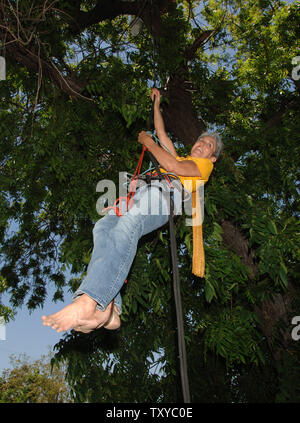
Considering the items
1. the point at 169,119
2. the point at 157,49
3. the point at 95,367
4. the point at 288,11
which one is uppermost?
the point at 288,11

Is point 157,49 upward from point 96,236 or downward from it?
upward

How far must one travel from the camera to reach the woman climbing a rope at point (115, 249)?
6.26ft

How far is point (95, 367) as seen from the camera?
4852 mm

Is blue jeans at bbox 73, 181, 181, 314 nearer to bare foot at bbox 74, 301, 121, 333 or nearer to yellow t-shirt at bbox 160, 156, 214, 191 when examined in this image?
bare foot at bbox 74, 301, 121, 333

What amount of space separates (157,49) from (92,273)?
13.3 feet

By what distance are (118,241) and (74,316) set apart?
514 millimetres

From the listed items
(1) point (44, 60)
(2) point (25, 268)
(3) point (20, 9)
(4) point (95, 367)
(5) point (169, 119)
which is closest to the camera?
(3) point (20, 9)

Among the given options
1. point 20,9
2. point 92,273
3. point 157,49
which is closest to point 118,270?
point 92,273

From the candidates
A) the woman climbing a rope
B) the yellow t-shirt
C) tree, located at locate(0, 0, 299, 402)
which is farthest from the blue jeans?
tree, located at locate(0, 0, 299, 402)

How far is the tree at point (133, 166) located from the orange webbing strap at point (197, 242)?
0.20 m

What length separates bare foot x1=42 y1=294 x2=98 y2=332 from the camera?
72.0 inches

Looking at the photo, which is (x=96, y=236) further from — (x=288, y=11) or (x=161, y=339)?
(x=288, y=11)

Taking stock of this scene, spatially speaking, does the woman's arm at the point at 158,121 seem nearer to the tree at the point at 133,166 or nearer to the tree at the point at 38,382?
the tree at the point at 133,166

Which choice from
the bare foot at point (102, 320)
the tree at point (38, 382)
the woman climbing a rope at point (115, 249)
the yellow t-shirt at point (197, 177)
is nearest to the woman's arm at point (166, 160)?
the woman climbing a rope at point (115, 249)
